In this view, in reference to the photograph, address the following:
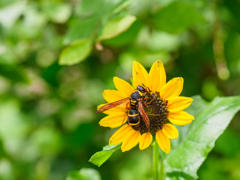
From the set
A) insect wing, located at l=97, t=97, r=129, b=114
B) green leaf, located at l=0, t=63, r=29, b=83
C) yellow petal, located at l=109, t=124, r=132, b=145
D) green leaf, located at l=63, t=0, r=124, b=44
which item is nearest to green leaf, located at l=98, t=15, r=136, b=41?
green leaf, located at l=63, t=0, r=124, b=44

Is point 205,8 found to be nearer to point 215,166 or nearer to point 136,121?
point 215,166

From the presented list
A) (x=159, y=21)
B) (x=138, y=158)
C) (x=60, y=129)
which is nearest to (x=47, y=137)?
(x=60, y=129)

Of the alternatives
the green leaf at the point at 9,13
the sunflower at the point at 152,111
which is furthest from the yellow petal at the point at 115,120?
the green leaf at the point at 9,13

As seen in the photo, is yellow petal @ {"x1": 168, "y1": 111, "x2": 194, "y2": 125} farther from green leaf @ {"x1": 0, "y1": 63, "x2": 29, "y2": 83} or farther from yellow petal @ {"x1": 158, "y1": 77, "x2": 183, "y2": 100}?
green leaf @ {"x1": 0, "y1": 63, "x2": 29, "y2": 83}

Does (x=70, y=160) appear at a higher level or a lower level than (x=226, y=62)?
lower

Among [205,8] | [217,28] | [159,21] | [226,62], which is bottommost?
[226,62]

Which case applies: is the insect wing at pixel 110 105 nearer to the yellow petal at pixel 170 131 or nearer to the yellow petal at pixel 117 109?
the yellow petal at pixel 117 109

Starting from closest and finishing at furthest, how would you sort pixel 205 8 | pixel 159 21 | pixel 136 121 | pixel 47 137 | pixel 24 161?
pixel 136 121, pixel 159 21, pixel 205 8, pixel 47 137, pixel 24 161
